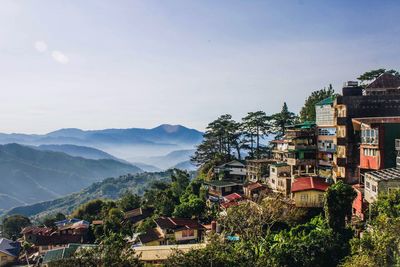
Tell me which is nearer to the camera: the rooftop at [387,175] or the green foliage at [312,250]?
the green foliage at [312,250]

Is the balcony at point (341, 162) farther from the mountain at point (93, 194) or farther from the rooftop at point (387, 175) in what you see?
the mountain at point (93, 194)

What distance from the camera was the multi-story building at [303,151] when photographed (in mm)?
36938

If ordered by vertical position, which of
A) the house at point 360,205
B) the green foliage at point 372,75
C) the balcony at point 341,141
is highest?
the green foliage at point 372,75

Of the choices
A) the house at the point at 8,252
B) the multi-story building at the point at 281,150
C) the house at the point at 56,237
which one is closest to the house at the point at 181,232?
the multi-story building at the point at 281,150

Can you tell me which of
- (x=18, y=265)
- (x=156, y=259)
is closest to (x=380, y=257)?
(x=156, y=259)

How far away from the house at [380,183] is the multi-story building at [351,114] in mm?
6478

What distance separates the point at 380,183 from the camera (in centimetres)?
2311

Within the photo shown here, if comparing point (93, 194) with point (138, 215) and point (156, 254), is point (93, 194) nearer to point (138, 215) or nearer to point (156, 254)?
point (138, 215)

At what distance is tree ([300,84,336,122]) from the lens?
47969 mm

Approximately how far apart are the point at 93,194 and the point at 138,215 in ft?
403

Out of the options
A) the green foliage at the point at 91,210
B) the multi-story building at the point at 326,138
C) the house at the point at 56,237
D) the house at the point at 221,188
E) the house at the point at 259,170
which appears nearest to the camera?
the multi-story building at the point at 326,138

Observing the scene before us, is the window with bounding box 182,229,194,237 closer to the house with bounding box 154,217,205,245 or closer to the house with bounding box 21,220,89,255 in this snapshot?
the house with bounding box 154,217,205,245

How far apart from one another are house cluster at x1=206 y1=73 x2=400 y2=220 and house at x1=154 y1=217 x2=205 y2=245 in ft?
18.4

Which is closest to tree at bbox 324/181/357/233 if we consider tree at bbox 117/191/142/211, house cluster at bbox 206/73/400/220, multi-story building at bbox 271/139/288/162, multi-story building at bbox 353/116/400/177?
house cluster at bbox 206/73/400/220
